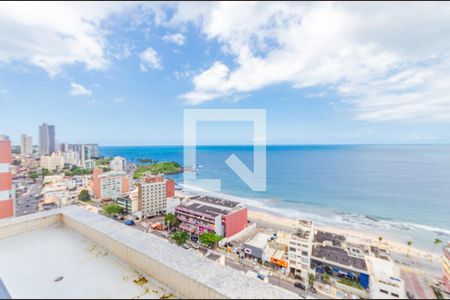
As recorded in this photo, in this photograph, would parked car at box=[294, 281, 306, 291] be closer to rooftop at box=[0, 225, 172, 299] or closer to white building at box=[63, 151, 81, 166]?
rooftop at box=[0, 225, 172, 299]

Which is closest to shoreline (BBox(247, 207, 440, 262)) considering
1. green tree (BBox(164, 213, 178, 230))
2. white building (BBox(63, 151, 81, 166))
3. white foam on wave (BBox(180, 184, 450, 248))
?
white foam on wave (BBox(180, 184, 450, 248))

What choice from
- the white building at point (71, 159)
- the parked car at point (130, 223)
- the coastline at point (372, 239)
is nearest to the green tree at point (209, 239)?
the coastline at point (372, 239)

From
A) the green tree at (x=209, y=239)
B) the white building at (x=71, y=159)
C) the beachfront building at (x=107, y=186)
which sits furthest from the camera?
the white building at (x=71, y=159)

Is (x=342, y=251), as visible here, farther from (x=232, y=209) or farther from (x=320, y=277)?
(x=232, y=209)

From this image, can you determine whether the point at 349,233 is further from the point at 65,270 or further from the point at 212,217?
the point at 65,270

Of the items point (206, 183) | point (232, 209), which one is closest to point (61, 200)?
point (232, 209)

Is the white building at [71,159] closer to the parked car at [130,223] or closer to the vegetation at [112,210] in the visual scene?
the vegetation at [112,210]

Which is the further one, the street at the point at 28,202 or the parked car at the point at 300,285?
the street at the point at 28,202

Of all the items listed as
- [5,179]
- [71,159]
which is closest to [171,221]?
[5,179]
